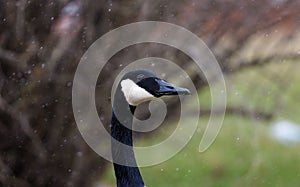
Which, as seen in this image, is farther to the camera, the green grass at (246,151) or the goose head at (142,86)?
the green grass at (246,151)

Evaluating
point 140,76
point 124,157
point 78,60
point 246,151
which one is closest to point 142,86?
point 140,76

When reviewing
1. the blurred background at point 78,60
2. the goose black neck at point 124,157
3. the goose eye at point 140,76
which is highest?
the blurred background at point 78,60

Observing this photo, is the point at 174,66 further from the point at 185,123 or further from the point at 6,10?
the point at 6,10

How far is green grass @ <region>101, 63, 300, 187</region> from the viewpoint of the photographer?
4102mm

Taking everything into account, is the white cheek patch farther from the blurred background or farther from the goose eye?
the blurred background

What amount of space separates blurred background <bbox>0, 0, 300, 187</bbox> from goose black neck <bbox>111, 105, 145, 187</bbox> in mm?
856

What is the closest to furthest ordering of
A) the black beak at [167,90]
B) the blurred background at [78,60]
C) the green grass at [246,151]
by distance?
the black beak at [167,90] < the blurred background at [78,60] < the green grass at [246,151]

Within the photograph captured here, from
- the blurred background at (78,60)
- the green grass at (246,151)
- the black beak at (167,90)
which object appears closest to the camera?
the black beak at (167,90)

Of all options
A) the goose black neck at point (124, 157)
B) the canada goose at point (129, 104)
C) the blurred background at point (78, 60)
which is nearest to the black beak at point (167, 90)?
the canada goose at point (129, 104)

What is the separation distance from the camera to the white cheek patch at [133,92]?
2.84m

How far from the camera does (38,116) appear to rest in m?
3.90

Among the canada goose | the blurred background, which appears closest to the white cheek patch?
the canada goose

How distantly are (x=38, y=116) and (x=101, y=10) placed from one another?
0.62 metres

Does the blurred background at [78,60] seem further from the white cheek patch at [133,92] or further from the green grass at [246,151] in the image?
the white cheek patch at [133,92]
